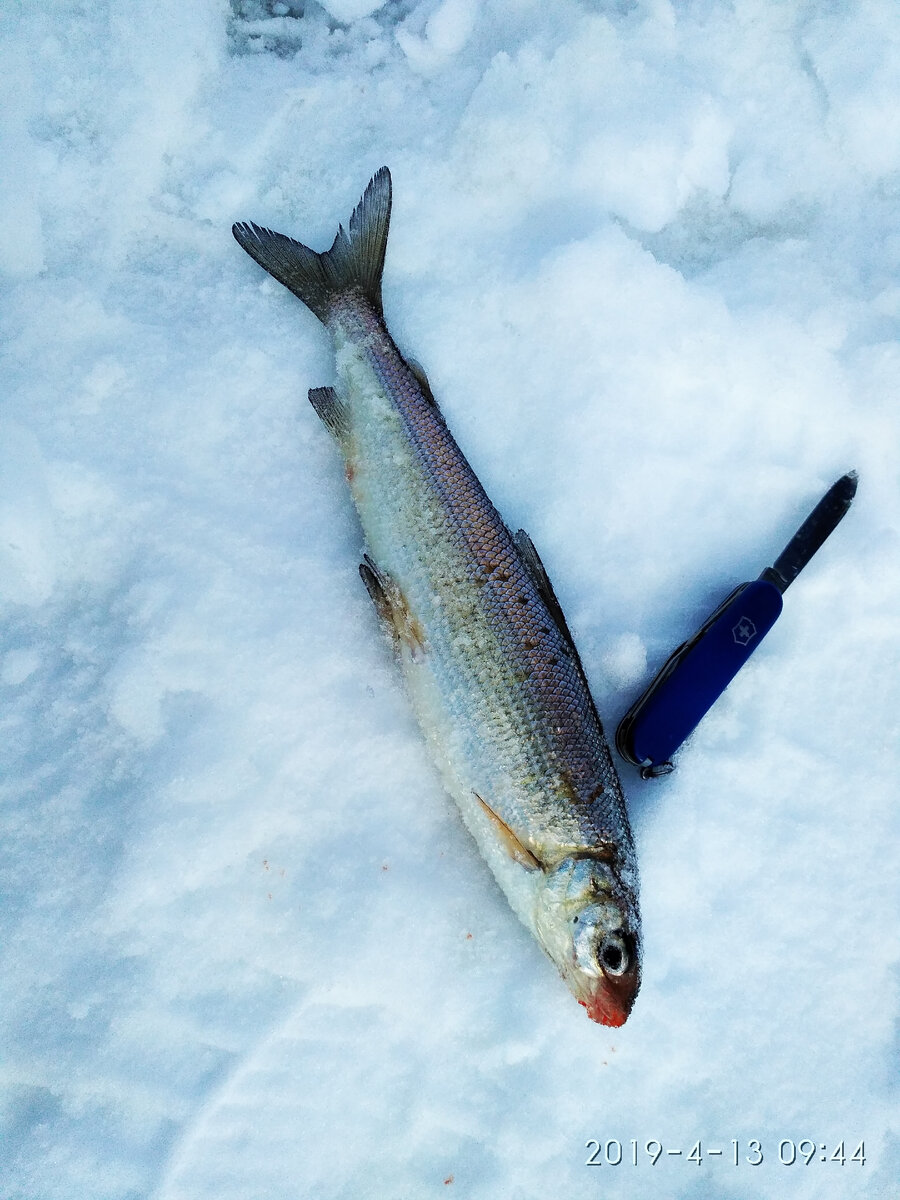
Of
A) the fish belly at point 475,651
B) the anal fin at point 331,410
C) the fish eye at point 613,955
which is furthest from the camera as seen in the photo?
the anal fin at point 331,410

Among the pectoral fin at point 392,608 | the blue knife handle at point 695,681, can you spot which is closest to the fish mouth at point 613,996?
the blue knife handle at point 695,681

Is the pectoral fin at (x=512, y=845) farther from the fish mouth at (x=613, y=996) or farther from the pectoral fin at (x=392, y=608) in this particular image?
the pectoral fin at (x=392, y=608)

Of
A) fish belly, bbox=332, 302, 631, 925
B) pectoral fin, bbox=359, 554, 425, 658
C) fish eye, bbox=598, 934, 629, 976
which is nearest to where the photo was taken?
fish eye, bbox=598, 934, 629, 976

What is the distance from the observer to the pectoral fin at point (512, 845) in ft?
6.68

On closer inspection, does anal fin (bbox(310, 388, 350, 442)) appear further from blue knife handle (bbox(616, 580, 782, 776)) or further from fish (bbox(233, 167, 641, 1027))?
blue knife handle (bbox(616, 580, 782, 776))

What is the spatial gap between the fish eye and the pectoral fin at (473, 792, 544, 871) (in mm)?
244

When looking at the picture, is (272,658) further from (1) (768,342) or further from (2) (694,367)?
(1) (768,342)

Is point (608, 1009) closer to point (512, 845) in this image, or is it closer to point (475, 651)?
point (512, 845)

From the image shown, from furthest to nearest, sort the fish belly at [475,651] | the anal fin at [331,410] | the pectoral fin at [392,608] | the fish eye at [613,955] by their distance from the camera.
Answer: the anal fin at [331,410] → the pectoral fin at [392,608] → the fish belly at [475,651] → the fish eye at [613,955]

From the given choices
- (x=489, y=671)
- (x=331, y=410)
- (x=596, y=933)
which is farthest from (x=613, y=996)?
(x=331, y=410)

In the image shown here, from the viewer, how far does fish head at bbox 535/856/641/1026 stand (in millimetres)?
1933

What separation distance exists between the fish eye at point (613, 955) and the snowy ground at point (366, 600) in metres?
0.42

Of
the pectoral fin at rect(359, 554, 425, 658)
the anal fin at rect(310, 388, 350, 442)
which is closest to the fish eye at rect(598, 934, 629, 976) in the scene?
the pectoral fin at rect(359, 554, 425, 658)

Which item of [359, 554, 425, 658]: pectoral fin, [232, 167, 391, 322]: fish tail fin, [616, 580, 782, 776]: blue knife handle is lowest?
[359, 554, 425, 658]: pectoral fin
